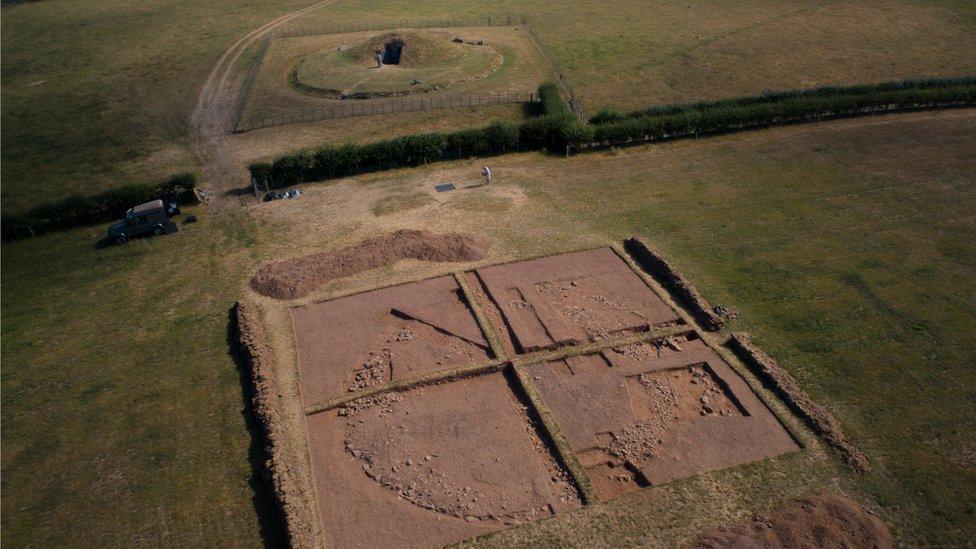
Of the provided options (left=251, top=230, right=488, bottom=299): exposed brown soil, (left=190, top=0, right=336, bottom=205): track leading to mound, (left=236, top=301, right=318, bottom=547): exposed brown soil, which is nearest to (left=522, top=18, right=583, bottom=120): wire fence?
(left=251, top=230, right=488, bottom=299): exposed brown soil

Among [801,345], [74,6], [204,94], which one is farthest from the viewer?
[74,6]

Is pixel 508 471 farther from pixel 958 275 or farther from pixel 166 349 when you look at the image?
pixel 958 275

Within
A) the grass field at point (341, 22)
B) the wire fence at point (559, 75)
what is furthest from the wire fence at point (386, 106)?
the wire fence at point (559, 75)

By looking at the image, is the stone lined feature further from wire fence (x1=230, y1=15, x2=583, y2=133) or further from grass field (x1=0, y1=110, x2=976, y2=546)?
wire fence (x1=230, y1=15, x2=583, y2=133)

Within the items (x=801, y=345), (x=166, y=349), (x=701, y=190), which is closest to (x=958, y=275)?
(x=801, y=345)

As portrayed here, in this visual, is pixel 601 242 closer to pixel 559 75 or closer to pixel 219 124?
pixel 559 75

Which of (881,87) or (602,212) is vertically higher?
(881,87)
